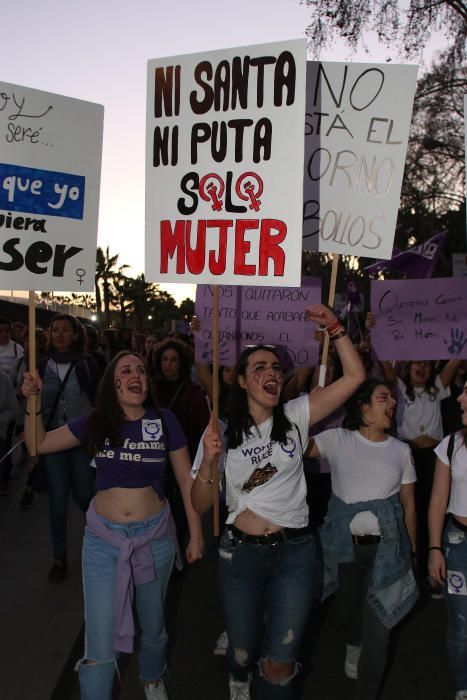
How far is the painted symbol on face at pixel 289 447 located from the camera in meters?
3.67

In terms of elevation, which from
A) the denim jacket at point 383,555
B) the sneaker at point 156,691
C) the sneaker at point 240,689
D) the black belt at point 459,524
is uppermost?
the black belt at point 459,524

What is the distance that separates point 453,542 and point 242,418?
126cm

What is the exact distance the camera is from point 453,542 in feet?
12.7

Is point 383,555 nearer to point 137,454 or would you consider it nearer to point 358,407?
point 358,407

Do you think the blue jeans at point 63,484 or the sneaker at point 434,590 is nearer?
the sneaker at point 434,590

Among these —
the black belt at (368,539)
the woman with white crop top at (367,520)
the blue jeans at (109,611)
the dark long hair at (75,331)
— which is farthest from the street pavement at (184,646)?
the dark long hair at (75,331)

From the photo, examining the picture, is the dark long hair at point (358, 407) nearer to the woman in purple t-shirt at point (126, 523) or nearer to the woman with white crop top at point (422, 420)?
the woman in purple t-shirt at point (126, 523)

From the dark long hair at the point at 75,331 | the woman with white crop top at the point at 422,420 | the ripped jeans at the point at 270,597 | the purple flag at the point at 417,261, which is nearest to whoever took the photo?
the ripped jeans at the point at 270,597

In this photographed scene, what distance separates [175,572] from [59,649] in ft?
5.42

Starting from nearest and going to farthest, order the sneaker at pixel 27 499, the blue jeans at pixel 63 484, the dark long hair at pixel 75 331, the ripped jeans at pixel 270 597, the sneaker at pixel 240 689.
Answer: the ripped jeans at pixel 270 597 → the sneaker at pixel 240 689 → the blue jeans at pixel 63 484 → the dark long hair at pixel 75 331 → the sneaker at pixel 27 499

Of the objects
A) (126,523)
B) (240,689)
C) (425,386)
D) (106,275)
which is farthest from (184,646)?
(106,275)

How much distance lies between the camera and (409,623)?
509 cm

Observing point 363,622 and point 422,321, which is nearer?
point 363,622

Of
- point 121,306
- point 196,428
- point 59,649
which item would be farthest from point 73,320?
point 121,306
